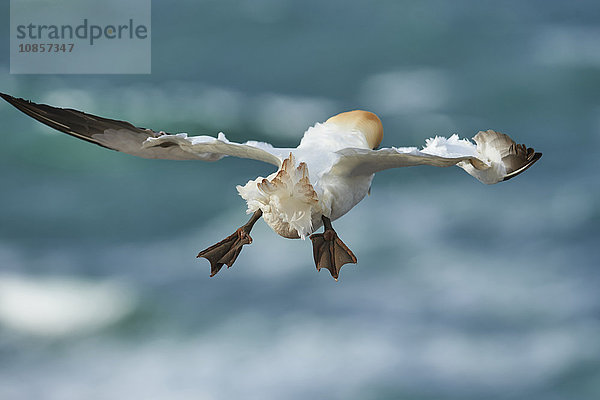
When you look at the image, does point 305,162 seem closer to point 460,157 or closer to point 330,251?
point 330,251

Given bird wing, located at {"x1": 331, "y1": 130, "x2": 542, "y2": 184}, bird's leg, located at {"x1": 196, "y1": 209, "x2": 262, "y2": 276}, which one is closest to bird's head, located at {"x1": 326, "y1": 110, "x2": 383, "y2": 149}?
bird wing, located at {"x1": 331, "y1": 130, "x2": 542, "y2": 184}

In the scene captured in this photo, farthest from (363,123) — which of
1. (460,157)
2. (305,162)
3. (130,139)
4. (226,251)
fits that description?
(130,139)

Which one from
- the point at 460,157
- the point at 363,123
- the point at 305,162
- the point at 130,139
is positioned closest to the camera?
the point at 460,157

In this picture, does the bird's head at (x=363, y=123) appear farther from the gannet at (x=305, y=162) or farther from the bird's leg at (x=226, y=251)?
the bird's leg at (x=226, y=251)

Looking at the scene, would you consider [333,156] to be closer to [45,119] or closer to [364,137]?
[364,137]

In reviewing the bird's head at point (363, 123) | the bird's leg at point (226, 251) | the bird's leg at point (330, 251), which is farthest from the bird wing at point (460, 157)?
the bird's leg at point (226, 251)

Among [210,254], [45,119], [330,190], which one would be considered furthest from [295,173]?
[45,119]
